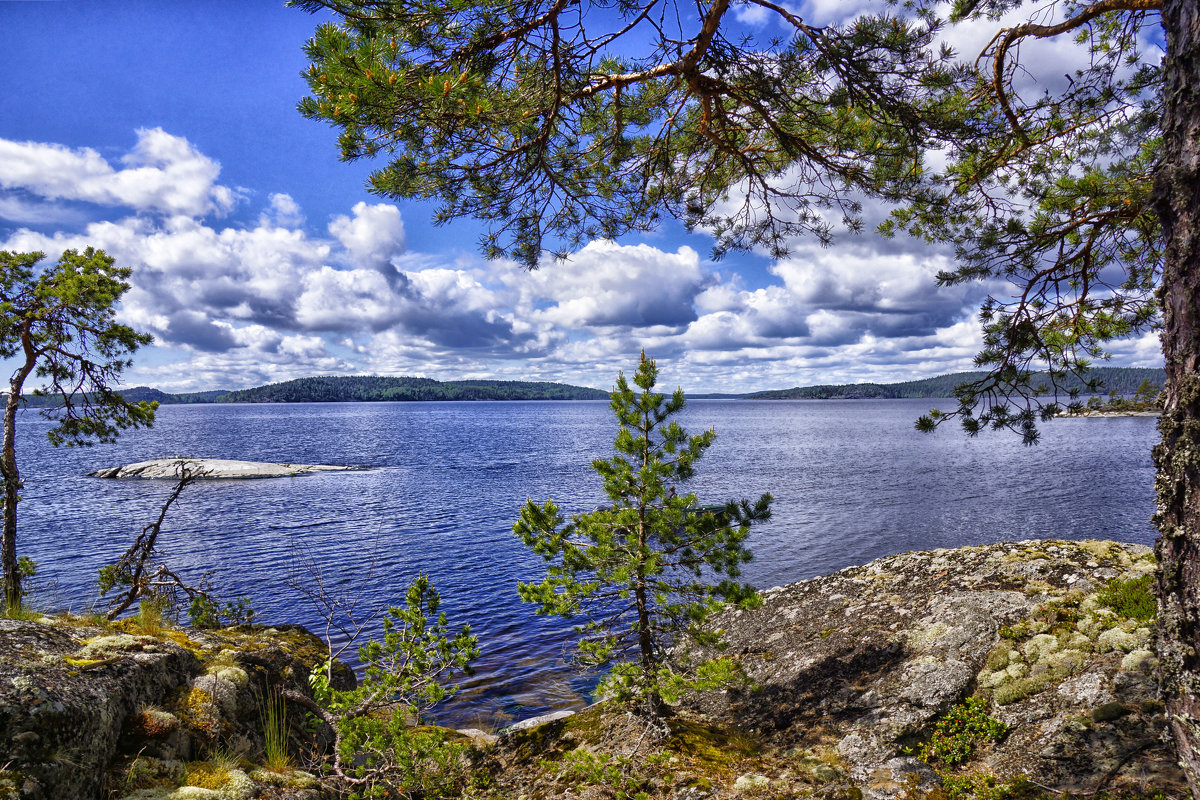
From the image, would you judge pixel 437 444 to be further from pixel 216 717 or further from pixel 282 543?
pixel 216 717

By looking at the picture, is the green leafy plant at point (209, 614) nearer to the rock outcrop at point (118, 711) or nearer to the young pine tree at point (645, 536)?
the rock outcrop at point (118, 711)

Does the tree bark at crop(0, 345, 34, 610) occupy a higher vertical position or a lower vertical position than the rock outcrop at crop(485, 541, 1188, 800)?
higher

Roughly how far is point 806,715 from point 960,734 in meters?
2.01

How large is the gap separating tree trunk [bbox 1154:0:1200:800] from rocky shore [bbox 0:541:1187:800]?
169cm

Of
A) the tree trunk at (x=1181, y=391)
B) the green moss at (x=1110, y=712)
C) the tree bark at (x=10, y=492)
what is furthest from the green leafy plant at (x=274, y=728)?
the green moss at (x=1110, y=712)

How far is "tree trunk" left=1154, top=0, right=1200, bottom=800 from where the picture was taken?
142 inches

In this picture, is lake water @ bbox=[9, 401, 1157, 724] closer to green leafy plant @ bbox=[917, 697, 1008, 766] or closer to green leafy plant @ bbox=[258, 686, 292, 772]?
green leafy plant @ bbox=[258, 686, 292, 772]

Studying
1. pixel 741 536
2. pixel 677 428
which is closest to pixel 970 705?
pixel 741 536

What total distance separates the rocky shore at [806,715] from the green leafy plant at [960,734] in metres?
0.02

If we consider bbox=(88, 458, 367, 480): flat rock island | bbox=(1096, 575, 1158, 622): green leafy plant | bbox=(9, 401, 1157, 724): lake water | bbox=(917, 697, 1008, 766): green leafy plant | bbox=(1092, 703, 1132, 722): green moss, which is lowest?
bbox=(9, 401, 1157, 724): lake water

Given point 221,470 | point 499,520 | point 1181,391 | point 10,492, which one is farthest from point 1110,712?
point 221,470

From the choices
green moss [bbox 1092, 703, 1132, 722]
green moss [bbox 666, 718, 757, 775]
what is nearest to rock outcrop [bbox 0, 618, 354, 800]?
green moss [bbox 666, 718, 757, 775]

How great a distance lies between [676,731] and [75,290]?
13.2 metres

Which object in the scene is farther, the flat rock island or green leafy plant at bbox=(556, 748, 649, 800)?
the flat rock island
